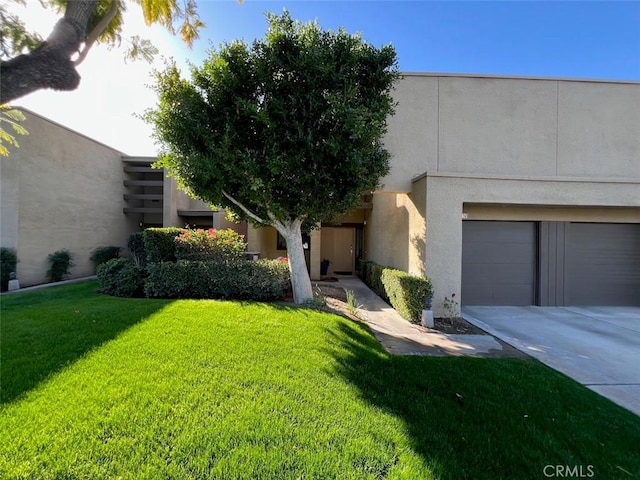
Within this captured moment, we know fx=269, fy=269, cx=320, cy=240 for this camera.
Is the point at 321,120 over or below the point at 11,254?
over

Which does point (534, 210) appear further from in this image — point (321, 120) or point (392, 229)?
point (321, 120)

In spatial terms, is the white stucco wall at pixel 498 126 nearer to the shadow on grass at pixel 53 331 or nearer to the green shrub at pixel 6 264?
the shadow on grass at pixel 53 331

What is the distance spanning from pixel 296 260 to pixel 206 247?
3050mm

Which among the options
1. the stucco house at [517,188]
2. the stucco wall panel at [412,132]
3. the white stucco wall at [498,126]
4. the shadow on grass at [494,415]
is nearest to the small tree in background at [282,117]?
the stucco wall panel at [412,132]

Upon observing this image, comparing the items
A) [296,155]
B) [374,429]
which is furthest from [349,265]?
[374,429]

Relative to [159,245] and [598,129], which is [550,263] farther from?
[159,245]

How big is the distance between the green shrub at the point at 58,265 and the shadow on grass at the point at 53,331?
5.42 m

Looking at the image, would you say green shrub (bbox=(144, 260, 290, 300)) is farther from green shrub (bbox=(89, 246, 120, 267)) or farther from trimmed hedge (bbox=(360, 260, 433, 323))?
green shrub (bbox=(89, 246, 120, 267))

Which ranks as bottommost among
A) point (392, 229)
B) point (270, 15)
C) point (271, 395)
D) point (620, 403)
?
point (620, 403)

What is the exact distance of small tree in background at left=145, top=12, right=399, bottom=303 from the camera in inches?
222

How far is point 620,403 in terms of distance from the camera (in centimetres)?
340

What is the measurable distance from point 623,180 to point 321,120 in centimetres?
812

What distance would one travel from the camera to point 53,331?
4.54 metres

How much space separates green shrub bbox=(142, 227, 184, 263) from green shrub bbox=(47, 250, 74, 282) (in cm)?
697
